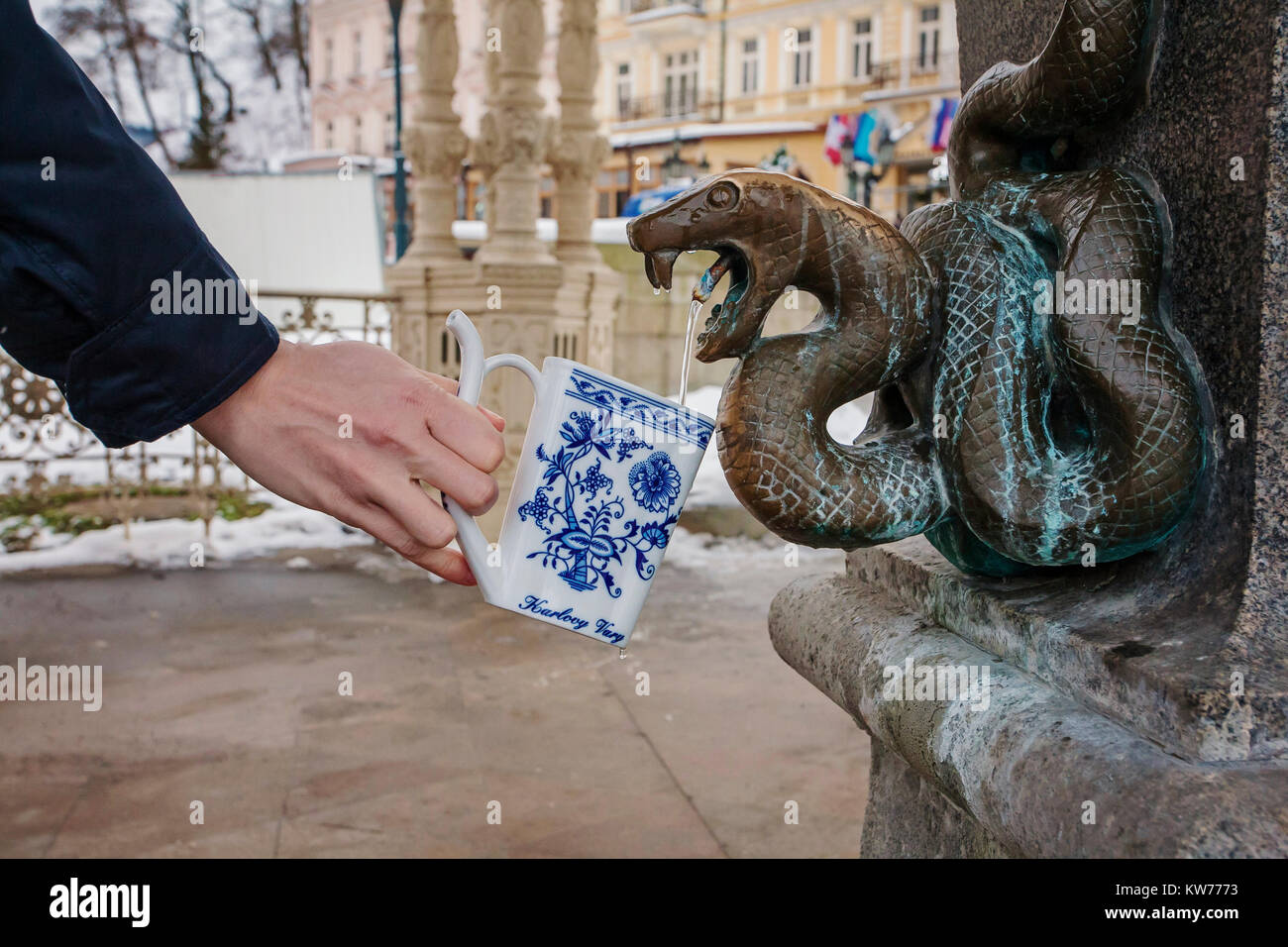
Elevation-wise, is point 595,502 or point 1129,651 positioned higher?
point 595,502

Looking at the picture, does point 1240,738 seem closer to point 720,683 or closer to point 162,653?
point 720,683

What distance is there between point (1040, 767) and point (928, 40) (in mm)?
23641

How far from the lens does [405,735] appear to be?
3.11 meters

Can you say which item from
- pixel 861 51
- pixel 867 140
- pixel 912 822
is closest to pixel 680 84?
pixel 861 51

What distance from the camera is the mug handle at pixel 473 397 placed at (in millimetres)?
1143

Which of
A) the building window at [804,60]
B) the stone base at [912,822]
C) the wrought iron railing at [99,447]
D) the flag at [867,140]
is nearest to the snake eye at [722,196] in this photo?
the stone base at [912,822]

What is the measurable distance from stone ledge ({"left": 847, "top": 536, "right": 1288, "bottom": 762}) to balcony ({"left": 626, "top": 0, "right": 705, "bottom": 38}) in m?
25.9

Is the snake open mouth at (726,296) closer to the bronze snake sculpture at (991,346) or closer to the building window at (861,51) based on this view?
the bronze snake sculpture at (991,346)

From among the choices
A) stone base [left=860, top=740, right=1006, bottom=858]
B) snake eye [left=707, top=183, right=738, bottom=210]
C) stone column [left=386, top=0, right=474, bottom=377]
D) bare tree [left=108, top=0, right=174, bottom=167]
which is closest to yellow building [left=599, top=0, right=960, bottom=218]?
bare tree [left=108, top=0, right=174, bottom=167]

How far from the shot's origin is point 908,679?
3.86ft

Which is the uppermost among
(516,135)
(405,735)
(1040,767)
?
(516,135)

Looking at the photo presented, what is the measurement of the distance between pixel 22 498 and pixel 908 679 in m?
6.24

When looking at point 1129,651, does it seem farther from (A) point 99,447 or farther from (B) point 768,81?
(B) point 768,81
